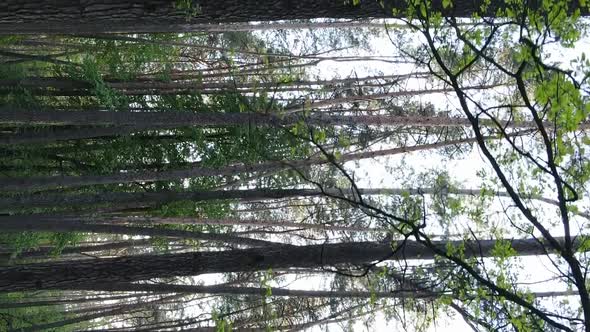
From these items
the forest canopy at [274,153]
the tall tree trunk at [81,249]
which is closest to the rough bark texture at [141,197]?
the forest canopy at [274,153]

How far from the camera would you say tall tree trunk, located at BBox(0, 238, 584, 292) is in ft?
22.5

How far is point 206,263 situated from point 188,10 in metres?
2.93

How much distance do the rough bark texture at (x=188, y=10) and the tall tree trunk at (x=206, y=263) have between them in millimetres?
2525

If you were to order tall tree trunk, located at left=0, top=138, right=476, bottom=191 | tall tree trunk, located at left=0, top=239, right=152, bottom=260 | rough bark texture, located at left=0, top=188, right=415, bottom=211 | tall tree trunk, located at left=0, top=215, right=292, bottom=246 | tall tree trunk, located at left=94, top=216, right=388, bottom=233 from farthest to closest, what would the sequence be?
tall tree trunk, located at left=0, top=239, right=152, bottom=260, tall tree trunk, located at left=94, top=216, right=388, bottom=233, rough bark texture, located at left=0, top=188, right=415, bottom=211, tall tree trunk, located at left=0, top=138, right=476, bottom=191, tall tree trunk, located at left=0, top=215, right=292, bottom=246

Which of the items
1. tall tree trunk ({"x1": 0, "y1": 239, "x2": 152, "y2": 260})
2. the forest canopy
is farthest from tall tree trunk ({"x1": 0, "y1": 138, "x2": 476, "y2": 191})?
tall tree trunk ({"x1": 0, "y1": 239, "x2": 152, "y2": 260})

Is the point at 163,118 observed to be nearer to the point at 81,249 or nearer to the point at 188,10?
the point at 188,10

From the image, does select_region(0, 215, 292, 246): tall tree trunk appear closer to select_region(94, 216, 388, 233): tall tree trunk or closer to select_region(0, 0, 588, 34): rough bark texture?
select_region(94, 216, 388, 233): tall tree trunk

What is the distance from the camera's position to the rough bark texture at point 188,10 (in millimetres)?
5664

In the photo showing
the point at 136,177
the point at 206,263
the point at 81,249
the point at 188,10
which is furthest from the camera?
the point at 81,249

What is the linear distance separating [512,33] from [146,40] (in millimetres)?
5390

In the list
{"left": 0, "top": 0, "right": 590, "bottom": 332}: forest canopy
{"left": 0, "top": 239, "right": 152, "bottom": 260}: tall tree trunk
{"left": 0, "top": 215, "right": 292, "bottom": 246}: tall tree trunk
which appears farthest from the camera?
{"left": 0, "top": 239, "right": 152, "bottom": 260}: tall tree trunk

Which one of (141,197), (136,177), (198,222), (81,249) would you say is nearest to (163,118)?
(136,177)

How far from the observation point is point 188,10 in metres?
5.74

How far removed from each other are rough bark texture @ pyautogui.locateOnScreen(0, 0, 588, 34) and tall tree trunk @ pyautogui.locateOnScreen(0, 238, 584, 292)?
2.53 m
